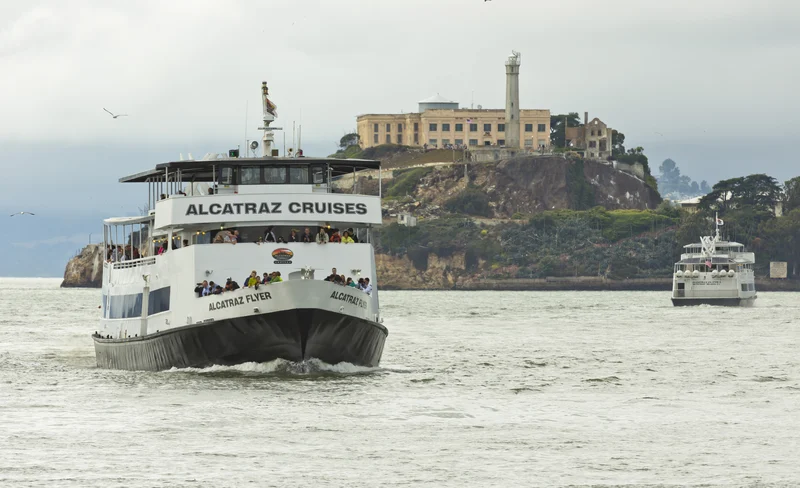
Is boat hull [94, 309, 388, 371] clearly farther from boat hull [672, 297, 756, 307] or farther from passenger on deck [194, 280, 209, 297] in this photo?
boat hull [672, 297, 756, 307]

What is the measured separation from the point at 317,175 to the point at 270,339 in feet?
22.9

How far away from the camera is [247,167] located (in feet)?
142

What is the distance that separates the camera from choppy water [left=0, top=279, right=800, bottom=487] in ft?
84.8

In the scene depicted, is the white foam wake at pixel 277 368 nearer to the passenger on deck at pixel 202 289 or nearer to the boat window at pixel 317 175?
the passenger on deck at pixel 202 289

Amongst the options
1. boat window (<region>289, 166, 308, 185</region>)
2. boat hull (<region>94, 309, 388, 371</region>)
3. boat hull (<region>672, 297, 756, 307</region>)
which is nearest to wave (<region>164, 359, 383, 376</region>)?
boat hull (<region>94, 309, 388, 371</region>)

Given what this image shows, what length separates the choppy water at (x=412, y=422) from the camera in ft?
84.8

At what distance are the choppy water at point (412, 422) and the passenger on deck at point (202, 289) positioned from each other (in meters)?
2.30

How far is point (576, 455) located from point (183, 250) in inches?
687

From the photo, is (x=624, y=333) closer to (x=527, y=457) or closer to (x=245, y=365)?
(x=245, y=365)

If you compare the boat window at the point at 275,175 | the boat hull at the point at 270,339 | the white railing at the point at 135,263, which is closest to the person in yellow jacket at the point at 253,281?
the boat hull at the point at 270,339

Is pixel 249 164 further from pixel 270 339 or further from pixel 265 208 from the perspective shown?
pixel 270 339

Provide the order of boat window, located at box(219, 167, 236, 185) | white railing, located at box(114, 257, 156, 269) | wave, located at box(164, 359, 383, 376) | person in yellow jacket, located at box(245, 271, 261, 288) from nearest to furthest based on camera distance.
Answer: person in yellow jacket, located at box(245, 271, 261, 288) → wave, located at box(164, 359, 383, 376) → boat window, located at box(219, 167, 236, 185) → white railing, located at box(114, 257, 156, 269)

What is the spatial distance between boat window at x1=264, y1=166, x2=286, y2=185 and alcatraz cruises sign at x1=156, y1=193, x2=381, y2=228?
6.67ft

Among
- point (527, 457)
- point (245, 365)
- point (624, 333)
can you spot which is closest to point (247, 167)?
point (245, 365)
